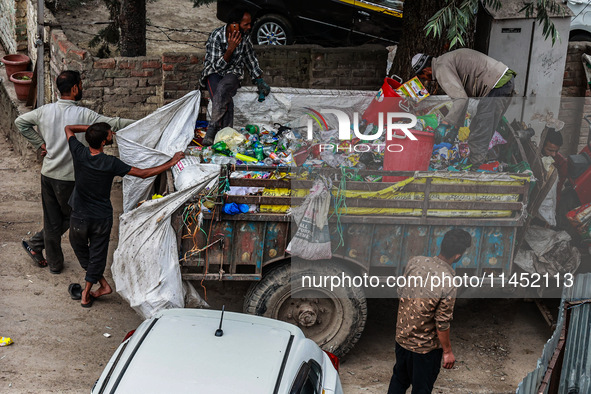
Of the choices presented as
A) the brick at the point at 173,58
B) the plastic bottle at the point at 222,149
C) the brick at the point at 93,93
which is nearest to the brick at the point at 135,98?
the brick at the point at 93,93

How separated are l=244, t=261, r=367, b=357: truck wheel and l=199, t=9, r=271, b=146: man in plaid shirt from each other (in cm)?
179

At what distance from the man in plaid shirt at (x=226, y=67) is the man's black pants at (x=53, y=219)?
1488mm

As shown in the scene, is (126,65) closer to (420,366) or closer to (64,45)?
(64,45)

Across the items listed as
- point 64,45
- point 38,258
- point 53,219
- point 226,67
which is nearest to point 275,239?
point 226,67

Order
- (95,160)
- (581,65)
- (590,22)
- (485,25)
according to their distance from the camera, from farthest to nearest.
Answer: (590,22)
(581,65)
(485,25)
(95,160)

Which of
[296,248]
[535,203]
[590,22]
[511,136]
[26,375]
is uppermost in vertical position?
[590,22]

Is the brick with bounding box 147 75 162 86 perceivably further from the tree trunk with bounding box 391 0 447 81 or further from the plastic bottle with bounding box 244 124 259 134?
the tree trunk with bounding box 391 0 447 81

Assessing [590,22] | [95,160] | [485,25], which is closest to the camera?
[95,160]

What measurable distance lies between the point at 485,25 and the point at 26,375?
21.8ft

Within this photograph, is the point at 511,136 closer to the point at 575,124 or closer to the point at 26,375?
the point at 575,124

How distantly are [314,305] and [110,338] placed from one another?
5.84 ft

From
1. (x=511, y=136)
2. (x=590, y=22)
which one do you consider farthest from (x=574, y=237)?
(x=590, y=22)

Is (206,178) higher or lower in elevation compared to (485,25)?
lower

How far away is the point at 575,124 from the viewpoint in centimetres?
1002
